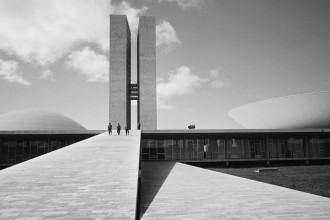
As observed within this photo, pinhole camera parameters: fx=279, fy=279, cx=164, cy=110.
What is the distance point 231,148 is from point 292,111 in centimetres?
664

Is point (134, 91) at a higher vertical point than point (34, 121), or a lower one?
higher

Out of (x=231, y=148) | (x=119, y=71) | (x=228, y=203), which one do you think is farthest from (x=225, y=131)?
(x=119, y=71)

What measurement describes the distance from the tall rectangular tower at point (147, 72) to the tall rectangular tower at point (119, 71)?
2149 mm

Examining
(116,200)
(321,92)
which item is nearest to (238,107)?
(321,92)

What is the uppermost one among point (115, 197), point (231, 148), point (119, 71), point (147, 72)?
point (119, 71)

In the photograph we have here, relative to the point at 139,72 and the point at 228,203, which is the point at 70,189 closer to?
the point at 228,203

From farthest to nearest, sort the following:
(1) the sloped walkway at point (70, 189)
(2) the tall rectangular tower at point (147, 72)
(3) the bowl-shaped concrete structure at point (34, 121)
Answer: (2) the tall rectangular tower at point (147, 72)
(3) the bowl-shaped concrete structure at point (34, 121)
(1) the sloped walkway at point (70, 189)

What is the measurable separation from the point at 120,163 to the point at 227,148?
19907 mm

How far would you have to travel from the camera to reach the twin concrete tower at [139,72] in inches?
1639

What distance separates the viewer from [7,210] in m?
4.87

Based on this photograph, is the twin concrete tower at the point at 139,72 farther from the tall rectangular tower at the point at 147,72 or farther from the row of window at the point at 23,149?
the row of window at the point at 23,149

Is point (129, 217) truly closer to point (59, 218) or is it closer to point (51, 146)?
point (59, 218)

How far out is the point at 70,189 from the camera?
6.00 metres

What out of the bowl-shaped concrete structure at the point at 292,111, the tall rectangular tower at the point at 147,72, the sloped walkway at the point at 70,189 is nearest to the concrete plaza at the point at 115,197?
the sloped walkway at the point at 70,189
